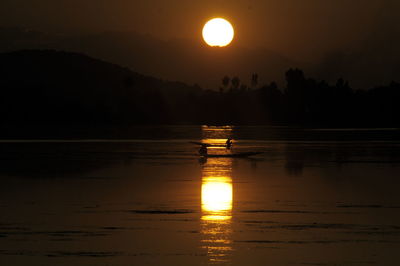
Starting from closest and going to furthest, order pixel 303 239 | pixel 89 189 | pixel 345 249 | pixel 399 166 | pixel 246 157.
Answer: pixel 345 249 < pixel 303 239 < pixel 89 189 < pixel 399 166 < pixel 246 157

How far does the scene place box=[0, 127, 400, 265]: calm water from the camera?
18.7 meters

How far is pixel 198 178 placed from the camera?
132 ft

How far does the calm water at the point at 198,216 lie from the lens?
1870 cm

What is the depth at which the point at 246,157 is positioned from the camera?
60688 mm

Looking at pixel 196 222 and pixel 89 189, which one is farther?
pixel 89 189

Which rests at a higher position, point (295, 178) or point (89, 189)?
point (295, 178)

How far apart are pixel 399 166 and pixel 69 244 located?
3519cm

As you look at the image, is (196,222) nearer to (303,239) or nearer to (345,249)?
(303,239)

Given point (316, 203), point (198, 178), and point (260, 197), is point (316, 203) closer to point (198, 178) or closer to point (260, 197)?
point (260, 197)

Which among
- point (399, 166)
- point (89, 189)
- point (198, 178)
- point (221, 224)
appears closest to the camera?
point (221, 224)

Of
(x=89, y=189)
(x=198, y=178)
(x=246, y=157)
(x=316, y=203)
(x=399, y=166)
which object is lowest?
(x=316, y=203)

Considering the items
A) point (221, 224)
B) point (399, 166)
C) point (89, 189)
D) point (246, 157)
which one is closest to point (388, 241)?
point (221, 224)

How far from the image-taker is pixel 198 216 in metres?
25.0

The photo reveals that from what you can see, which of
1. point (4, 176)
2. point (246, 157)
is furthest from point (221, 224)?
point (246, 157)
